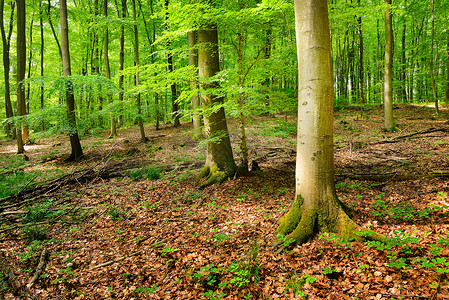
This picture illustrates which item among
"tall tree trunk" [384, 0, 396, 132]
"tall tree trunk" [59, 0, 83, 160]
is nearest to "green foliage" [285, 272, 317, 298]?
"tall tree trunk" [59, 0, 83, 160]

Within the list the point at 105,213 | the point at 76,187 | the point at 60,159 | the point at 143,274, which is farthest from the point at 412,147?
the point at 60,159

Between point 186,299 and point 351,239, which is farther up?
point 351,239

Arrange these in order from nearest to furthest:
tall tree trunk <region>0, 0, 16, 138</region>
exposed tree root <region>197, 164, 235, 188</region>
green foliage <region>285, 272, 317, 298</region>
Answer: green foliage <region>285, 272, 317, 298</region> < exposed tree root <region>197, 164, 235, 188</region> < tall tree trunk <region>0, 0, 16, 138</region>

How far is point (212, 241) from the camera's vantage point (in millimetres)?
3918

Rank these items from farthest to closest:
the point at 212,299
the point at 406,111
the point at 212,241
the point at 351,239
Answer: the point at 406,111 < the point at 212,241 < the point at 351,239 < the point at 212,299

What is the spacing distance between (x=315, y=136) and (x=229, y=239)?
225 cm

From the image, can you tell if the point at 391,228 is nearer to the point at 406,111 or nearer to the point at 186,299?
the point at 186,299

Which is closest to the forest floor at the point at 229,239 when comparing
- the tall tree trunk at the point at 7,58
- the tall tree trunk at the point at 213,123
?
the tall tree trunk at the point at 213,123

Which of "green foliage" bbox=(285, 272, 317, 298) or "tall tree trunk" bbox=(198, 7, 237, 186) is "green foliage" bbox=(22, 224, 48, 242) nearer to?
"tall tree trunk" bbox=(198, 7, 237, 186)

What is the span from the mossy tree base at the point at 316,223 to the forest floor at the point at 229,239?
0.53 feet

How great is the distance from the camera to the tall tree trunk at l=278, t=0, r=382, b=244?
3.10m

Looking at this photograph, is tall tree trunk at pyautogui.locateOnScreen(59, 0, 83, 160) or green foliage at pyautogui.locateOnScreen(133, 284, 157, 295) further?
tall tree trunk at pyautogui.locateOnScreen(59, 0, 83, 160)

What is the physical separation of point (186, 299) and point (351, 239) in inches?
91.1

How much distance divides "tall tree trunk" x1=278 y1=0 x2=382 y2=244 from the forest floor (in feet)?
0.83
